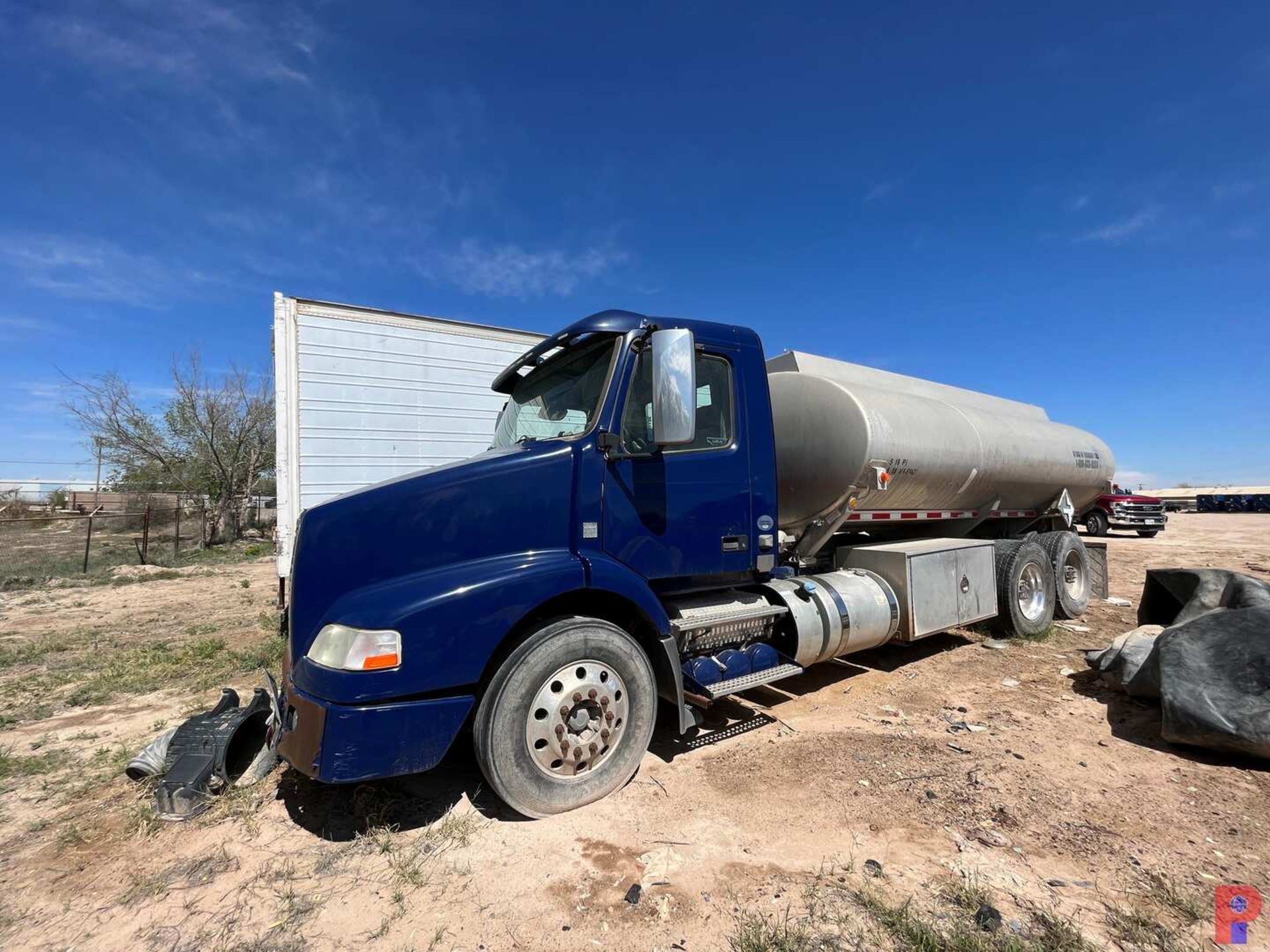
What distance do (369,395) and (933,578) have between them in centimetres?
585

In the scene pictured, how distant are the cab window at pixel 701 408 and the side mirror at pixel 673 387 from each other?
0.96ft

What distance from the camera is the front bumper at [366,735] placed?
257 cm

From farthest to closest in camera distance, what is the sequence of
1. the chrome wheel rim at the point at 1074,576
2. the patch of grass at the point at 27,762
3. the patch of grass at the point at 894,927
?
the chrome wheel rim at the point at 1074,576
the patch of grass at the point at 27,762
the patch of grass at the point at 894,927

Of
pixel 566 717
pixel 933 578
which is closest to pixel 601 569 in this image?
pixel 566 717

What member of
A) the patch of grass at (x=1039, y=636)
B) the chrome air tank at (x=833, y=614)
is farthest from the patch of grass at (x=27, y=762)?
the patch of grass at (x=1039, y=636)

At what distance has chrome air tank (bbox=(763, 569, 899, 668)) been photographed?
440 centimetres

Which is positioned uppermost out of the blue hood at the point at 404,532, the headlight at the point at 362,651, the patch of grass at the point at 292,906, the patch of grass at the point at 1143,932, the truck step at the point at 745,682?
the blue hood at the point at 404,532

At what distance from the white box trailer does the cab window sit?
264 cm

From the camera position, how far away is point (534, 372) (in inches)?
165

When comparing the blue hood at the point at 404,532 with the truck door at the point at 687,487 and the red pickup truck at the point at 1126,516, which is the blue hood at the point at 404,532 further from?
the red pickup truck at the point at 1126,516

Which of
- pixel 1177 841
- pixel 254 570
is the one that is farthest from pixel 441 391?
pixel 254 570

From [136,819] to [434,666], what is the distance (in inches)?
71.1

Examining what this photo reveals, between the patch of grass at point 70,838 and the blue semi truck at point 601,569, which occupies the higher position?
the blue semi truck at point 601,569

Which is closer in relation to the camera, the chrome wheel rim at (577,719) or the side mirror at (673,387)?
the chrome wheel rim at (577,719)
